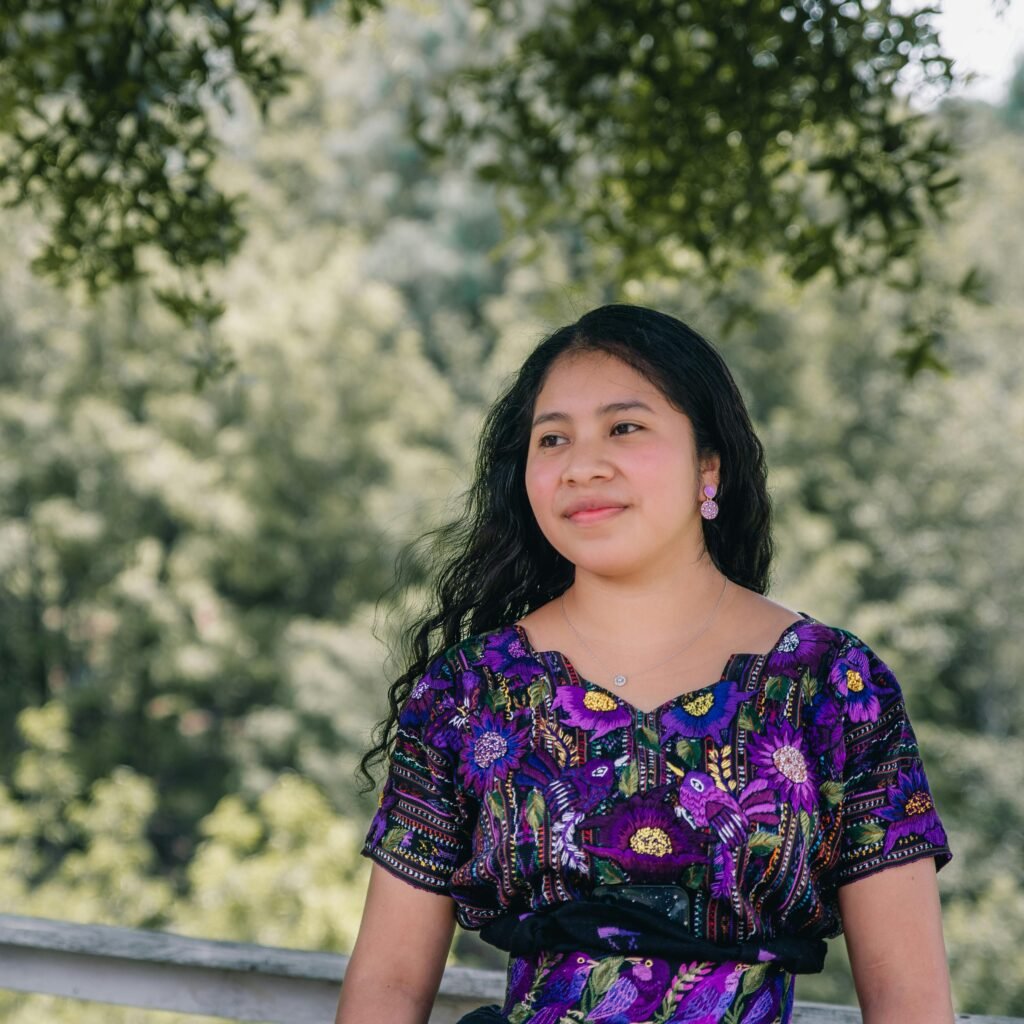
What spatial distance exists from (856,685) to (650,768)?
267mm

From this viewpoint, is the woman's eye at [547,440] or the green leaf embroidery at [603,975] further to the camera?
the woman's eye at [547,440]

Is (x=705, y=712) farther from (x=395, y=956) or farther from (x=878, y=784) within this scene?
(x=395, y=956)

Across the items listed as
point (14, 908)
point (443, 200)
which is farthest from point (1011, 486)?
point (14, 908)

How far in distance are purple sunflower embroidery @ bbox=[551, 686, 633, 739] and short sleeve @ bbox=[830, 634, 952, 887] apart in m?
0.26

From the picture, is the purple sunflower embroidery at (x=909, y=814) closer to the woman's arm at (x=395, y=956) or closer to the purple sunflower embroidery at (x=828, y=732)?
the purple sunflower embroidery at (x=828, y=732)

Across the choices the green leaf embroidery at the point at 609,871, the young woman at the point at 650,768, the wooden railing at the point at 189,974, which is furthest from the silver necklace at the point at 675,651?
the wooden railing at the point at 189,974

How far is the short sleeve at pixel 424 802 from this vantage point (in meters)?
1.69

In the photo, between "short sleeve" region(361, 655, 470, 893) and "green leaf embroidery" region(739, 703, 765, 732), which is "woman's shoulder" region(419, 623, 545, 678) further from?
"green leaf embroidery" region(739, 703, 765, 732)

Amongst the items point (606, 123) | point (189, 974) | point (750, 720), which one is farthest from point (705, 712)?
point (606, 123)

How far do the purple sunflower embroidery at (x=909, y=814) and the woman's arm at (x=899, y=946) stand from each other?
0.10 ft

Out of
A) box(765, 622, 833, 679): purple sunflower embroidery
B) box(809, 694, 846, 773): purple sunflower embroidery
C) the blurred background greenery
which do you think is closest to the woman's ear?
box(765, 622, 833, 679): purple sunflower embroidery

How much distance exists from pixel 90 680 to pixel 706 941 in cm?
1829

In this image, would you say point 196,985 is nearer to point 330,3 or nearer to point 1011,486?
point 330,3

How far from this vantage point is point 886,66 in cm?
255
